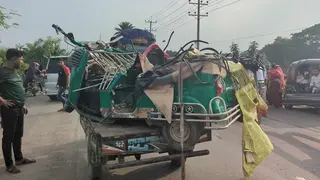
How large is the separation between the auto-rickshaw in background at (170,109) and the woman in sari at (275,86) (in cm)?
939

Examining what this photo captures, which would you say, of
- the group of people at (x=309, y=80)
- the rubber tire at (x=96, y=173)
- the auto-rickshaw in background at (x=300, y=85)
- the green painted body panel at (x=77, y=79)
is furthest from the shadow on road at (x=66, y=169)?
the group of people at (x=309, y=80)

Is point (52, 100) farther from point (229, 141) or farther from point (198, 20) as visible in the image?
point (198, 20)

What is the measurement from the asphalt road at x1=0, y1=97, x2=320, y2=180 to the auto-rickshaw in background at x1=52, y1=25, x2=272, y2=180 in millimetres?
905

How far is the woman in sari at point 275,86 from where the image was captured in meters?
14.1

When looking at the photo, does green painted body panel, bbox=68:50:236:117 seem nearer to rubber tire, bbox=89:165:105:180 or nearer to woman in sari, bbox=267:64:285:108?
rubber tire, bbox=89:165:105:180

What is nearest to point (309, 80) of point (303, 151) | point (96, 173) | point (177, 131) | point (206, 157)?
point (303, 151)

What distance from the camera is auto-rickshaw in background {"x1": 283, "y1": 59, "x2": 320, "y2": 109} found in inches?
512

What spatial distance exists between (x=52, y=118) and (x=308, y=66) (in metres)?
9.45

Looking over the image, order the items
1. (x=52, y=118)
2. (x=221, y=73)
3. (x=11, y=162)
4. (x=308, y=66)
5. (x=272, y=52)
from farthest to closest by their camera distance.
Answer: (x=272, y=52) → (x=308, y=66) → (x=52, y=118) → (x=11, y=162) → (x=221, y=73)

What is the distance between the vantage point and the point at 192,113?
4.43 meters

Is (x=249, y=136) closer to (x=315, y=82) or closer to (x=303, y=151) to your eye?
(x=303, y=151)

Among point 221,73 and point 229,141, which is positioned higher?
point 221,73

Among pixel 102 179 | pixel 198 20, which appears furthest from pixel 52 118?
pixel 198 20

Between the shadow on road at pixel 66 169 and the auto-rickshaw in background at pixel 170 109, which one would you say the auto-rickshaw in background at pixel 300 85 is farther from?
the auto-rickshaw in background at pixel 170 109
